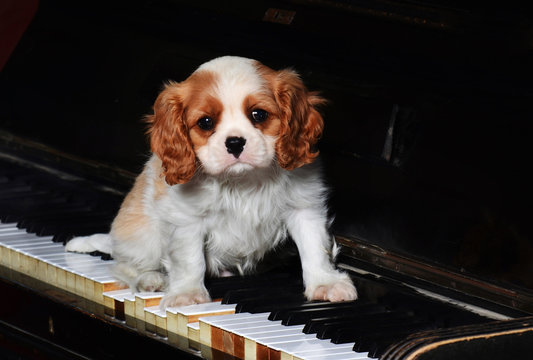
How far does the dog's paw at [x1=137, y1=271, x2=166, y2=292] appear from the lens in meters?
2.88

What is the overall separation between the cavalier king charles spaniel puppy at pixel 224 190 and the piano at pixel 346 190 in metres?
0.07

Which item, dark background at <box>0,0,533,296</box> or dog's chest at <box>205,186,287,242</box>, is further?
dog's chest at <box>205,186,287,242</box>

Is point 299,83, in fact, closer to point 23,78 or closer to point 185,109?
point 185,109

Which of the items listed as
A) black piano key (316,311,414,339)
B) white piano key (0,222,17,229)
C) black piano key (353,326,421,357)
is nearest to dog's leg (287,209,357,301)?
black piano key (316,311,414,339)

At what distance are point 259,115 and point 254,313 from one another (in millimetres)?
477

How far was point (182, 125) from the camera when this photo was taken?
2.66 m

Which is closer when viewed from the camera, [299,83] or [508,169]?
[508,169]

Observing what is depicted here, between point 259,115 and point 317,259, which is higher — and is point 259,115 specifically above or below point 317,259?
above

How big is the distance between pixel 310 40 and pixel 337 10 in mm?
114

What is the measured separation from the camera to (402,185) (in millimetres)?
2768

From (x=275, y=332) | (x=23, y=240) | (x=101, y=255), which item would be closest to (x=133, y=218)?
(x=101, y=255)

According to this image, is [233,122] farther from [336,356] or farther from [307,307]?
[336,356]

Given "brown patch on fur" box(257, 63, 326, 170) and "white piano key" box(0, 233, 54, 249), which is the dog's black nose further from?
"white piano key" box(0, 233, 54, 249)

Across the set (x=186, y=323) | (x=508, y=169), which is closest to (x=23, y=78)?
(x=186, y=323)
